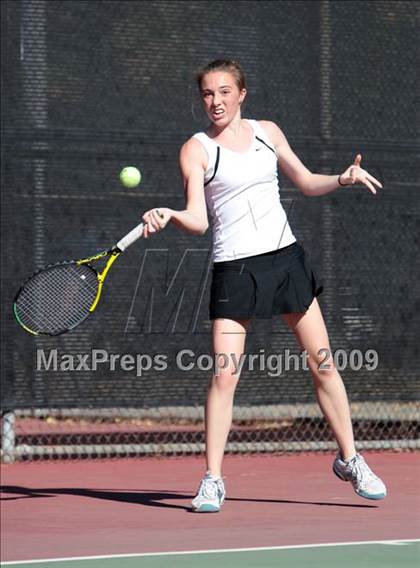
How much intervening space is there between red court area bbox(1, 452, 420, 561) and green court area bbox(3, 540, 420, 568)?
0.57ft

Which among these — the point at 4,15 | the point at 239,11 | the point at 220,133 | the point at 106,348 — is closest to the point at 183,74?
the point at 239,11

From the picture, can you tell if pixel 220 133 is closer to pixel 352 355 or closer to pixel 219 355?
pixel 219 355

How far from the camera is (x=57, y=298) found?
5613 millimetres

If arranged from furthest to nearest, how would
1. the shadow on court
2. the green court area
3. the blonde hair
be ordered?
1. the shadow on court
2. the blonde hair
3. the green court area

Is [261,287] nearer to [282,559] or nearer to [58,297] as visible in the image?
[58,297]

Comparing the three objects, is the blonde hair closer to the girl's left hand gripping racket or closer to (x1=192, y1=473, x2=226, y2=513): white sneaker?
the girl's left hand gripping racket

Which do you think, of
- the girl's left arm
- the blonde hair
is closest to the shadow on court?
the girl's left arm

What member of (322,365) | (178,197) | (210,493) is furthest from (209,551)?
(178,197)

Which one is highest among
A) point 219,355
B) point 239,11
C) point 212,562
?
point 239,11

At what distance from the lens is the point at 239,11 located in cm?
828

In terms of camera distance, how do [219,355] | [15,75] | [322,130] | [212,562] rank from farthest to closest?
[322,130] → [15,75] → [219,355] → [212,562]

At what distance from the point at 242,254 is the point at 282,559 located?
130cm

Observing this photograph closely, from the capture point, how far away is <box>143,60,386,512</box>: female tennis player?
5496 millimetres

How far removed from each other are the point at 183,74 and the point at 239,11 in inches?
19.6
